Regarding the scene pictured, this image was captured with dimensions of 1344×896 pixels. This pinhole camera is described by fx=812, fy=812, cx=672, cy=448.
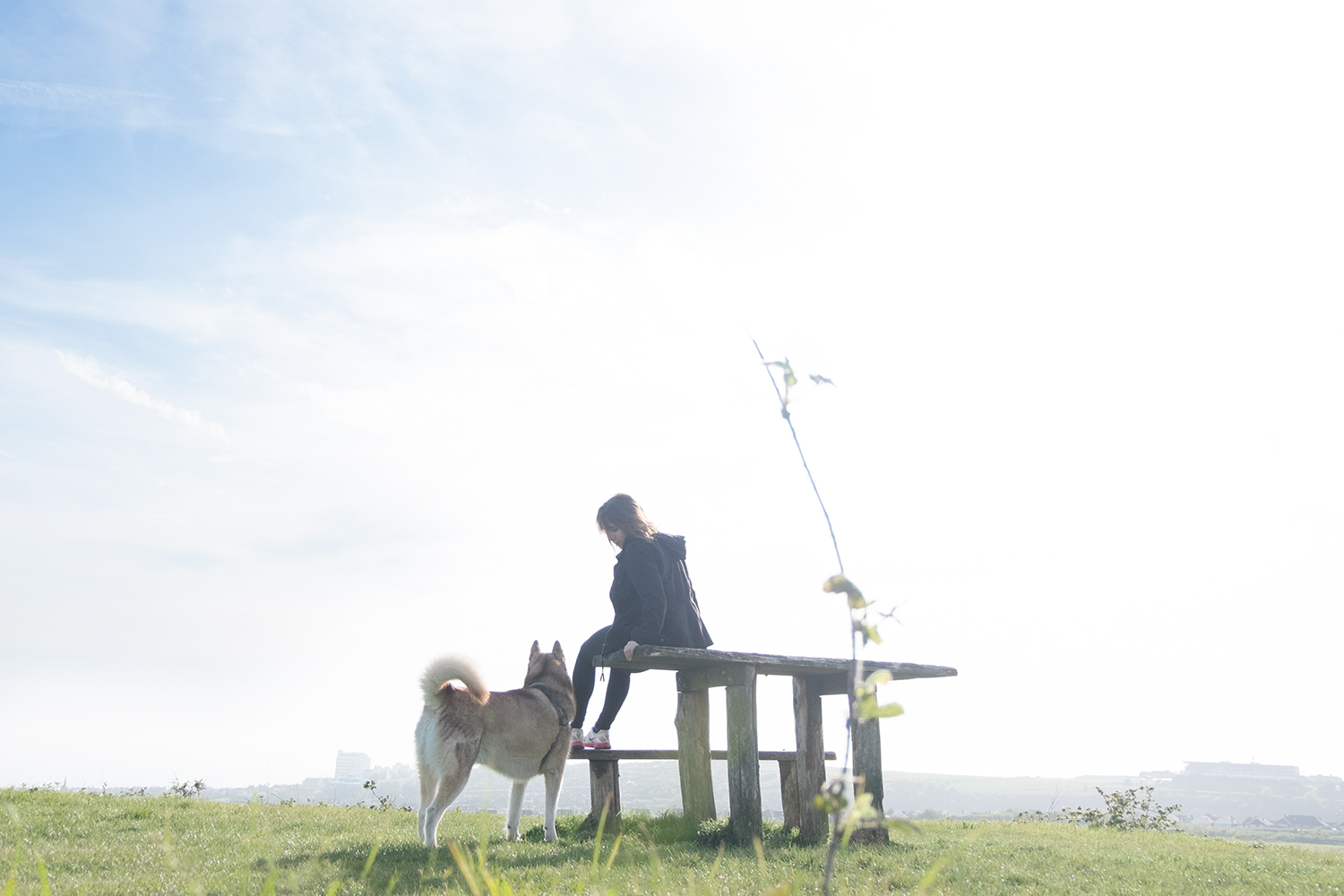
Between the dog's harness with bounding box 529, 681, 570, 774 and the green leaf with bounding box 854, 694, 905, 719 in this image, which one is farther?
the dog's harness with bounding box 529, 681, 570, 774

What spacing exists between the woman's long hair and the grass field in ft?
8.18

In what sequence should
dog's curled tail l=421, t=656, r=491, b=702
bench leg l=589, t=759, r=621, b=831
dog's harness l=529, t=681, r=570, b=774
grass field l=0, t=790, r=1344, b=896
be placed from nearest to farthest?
grass field l=0, t=790, r=1344, b=896, dog's curled tail l=421, t=656, r=491, b=702, dog's harness l=529, t=681, r=570, b=774, bench leg l=589, t=759, r=621, b=831

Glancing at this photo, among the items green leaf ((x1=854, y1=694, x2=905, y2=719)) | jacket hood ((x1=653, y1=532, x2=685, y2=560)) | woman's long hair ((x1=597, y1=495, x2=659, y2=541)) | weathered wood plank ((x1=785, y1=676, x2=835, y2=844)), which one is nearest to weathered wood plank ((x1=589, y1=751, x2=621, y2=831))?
weathered wood plank ((x1=785, y1=676, x2=835, y2=844))

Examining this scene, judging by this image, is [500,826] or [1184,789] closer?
[500,826]

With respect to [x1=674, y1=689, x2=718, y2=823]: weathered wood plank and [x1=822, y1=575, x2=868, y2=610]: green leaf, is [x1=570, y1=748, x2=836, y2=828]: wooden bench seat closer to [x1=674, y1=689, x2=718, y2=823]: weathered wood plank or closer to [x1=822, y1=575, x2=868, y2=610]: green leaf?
[x1=674, y1=689, x2=718, y2=823]: weathered wood plank

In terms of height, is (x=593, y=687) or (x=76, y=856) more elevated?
(x=593, y=687)

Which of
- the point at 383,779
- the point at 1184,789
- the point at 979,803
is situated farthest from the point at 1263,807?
the point at 383,779

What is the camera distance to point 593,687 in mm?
8016

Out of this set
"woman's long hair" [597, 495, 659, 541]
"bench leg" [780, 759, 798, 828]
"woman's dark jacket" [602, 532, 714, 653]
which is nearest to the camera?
"woman's dark jacket" [602, 532, 714, 653]

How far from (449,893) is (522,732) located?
11.1ft

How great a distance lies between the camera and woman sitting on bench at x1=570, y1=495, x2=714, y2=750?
7.15 metres

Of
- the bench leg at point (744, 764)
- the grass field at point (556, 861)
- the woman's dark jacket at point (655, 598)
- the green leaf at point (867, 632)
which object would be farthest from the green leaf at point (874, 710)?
the woman's dark jacket at point (655, 598)

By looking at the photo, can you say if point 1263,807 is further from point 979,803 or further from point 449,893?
point 449,893

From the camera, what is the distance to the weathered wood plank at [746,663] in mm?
6109
